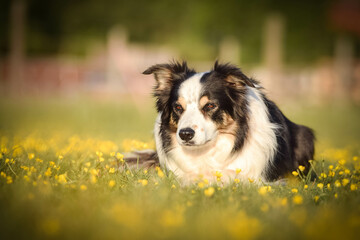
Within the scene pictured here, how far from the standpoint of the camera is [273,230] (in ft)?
7.98

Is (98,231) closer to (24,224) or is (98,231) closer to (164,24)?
(24,224)

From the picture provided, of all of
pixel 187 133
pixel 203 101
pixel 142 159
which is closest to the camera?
pixel 187 133

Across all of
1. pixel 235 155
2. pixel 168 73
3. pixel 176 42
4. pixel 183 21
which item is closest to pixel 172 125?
pixel 168 73

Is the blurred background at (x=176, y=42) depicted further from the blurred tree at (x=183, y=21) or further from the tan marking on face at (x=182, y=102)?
the tan marking on face at (x=182, y=102)

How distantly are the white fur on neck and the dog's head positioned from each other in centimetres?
14

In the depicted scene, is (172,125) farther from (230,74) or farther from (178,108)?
(230,74)

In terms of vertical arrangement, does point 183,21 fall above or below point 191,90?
above

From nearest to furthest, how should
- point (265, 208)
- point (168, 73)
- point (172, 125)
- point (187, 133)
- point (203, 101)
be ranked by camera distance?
1. point (265, 208)
2. point (187, 133)
3. point (203, 101)
4. point (172, 125)
5. point (168, 73)

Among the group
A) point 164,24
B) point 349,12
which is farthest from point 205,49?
point 349,12

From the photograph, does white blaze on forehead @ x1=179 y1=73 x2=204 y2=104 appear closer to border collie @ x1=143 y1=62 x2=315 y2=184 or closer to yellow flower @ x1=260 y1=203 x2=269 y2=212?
border collie @ x1=143 y1=62 x2=315 y2=184

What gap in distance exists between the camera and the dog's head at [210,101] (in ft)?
12.9

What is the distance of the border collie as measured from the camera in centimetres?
398

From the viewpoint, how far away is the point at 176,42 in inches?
1016

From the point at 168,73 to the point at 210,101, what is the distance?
74 cm
